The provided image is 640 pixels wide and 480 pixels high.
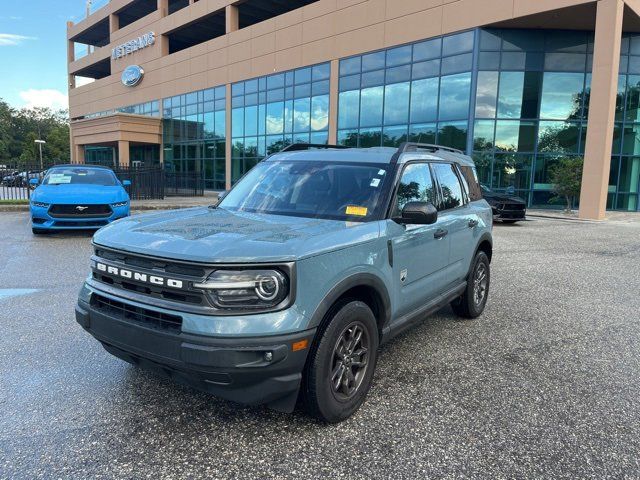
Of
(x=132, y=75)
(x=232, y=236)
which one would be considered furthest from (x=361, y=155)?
(x=132, y=75)

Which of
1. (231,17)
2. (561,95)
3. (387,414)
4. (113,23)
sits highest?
(113,23)

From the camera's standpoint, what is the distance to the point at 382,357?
14.3ft

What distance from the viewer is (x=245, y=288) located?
2.70m

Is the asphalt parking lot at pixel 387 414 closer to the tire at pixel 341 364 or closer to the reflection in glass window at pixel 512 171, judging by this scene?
the tire at pixel 341 364

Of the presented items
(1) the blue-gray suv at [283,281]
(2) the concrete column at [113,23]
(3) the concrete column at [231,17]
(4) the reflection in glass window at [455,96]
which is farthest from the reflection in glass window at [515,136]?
(2) the concrete column at [113,23]

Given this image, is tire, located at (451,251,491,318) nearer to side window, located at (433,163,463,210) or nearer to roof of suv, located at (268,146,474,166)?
side window, located at (433,163,463,210)

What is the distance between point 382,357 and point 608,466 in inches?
76.4

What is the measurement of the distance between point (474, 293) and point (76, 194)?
28.9 ft

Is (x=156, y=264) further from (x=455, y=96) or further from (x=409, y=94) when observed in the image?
(x=409, y=94)

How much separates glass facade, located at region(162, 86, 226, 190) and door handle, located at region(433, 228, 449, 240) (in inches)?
1228

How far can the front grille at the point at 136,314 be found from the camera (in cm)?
280

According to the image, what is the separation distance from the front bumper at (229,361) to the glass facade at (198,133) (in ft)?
106

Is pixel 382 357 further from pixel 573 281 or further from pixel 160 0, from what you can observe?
pixel 160 0

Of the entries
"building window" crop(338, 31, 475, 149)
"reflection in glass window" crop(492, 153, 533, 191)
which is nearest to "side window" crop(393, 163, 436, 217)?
"building window" crop(338, 31, 475, 149)
